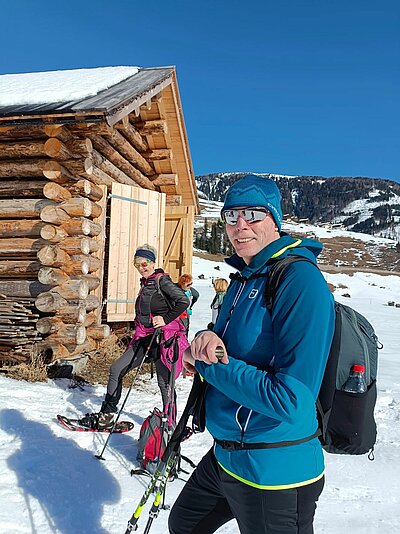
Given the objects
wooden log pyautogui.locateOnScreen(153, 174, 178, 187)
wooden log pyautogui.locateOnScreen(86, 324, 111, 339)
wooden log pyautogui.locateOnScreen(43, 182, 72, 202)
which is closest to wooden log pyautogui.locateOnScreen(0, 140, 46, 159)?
wooden log pyautogui.locateOnScreen(43, 182, 72, 202)

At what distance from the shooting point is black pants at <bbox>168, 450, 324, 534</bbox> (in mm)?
1696

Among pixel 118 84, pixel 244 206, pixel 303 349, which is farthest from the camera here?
pixel 118 84

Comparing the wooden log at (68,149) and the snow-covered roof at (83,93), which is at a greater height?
the snow-covered roof at (83,93)

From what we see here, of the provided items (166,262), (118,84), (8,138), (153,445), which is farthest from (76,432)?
(166,262)

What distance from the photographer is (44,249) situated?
6.73m

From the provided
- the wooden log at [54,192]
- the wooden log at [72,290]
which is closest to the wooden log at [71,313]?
the wooden log at [72,290]

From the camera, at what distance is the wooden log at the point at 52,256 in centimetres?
671

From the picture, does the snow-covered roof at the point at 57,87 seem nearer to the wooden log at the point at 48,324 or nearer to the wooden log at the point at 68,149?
the wooden log at the point at 68,149

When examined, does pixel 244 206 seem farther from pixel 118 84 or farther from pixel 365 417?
pixel 118 84

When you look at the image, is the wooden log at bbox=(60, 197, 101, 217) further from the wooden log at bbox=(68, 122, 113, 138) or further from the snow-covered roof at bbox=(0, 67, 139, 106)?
the snow-covered roof at bbox=(0, 67, 139, 106)

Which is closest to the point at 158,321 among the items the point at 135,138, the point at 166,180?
the point at 135,138

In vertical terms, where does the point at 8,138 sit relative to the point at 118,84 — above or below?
below

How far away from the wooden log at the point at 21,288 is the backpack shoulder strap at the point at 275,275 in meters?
5.83

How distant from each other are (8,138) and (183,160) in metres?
4.86
